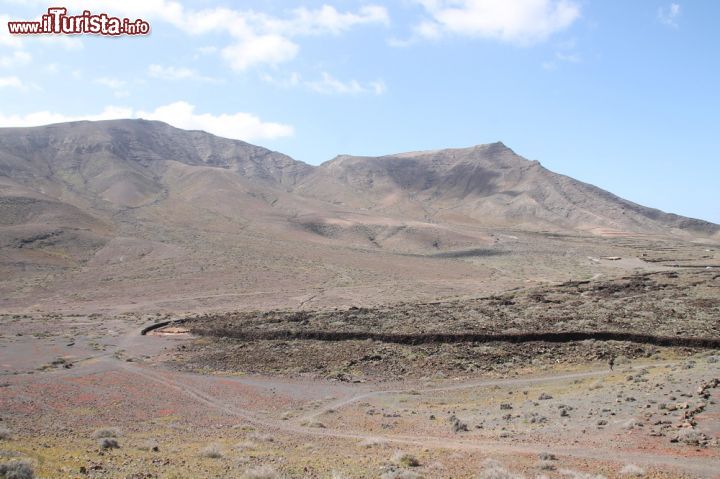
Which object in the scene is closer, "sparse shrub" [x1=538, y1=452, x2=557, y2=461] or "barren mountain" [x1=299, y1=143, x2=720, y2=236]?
"sparse shrub" [x1=538, y1=452, x2=557, y2=461]

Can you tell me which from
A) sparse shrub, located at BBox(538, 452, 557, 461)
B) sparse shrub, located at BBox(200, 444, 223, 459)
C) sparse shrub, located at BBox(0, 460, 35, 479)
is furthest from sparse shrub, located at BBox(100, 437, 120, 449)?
sparse shrub, located at BBox(538, 452, 557, 461)

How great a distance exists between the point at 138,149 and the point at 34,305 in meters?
150

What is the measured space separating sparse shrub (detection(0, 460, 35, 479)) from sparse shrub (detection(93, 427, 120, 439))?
5737 millimetres

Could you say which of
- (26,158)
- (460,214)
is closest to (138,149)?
(26,158)

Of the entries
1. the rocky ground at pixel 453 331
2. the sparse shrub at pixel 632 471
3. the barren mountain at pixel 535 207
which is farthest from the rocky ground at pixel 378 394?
the barren mountain at pixel 535 207

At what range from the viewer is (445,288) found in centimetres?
6309

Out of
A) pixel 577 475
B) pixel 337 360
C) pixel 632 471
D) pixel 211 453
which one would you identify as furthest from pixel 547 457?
pixel 337 360

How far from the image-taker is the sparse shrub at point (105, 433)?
15.8 metres

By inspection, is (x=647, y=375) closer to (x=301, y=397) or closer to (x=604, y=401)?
(x=604, y=401)

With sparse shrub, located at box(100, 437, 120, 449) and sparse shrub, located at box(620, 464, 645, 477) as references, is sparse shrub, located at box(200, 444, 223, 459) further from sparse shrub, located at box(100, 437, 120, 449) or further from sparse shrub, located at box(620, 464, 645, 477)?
sparse shrub, located at box(620, 464, 645, 477)

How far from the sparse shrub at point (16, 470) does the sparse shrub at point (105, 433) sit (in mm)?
5737

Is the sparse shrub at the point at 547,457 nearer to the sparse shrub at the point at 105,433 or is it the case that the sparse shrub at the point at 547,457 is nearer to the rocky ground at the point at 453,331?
the sparse shrub at the point at 105,433

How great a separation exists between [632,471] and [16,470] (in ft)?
→ 40.0

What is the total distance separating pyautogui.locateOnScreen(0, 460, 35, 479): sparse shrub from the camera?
970cm
